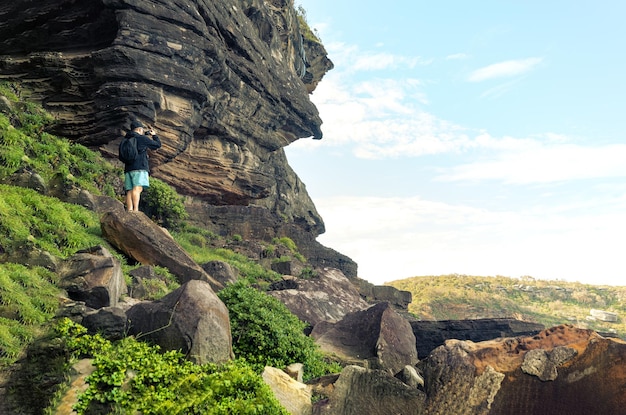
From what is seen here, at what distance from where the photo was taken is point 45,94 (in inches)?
814

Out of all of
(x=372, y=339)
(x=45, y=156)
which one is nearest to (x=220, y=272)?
(x=372, y=339)

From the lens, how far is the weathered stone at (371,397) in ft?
24.3

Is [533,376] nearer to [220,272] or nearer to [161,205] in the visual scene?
[220,272]

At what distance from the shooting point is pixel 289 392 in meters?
7.55

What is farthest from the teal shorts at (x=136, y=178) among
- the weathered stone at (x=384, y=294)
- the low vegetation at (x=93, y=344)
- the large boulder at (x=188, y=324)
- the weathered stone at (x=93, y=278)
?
the weathered stone at (x=384, y=294)

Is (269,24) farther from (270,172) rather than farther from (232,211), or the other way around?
(232,211)

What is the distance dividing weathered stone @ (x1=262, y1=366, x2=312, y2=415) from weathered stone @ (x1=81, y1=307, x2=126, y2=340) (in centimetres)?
228

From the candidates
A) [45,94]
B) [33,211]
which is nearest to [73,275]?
[33,211]

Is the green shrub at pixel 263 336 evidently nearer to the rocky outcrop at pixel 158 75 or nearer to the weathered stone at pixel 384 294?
the rocky outcrop at pixel 158 75

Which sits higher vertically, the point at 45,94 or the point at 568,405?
the point at 45,94

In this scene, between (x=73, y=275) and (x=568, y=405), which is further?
(x=73, y=275)

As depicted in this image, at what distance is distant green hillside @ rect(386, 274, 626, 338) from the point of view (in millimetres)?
44000

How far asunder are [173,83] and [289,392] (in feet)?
58.7

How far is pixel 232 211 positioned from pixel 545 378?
67.9 feet
